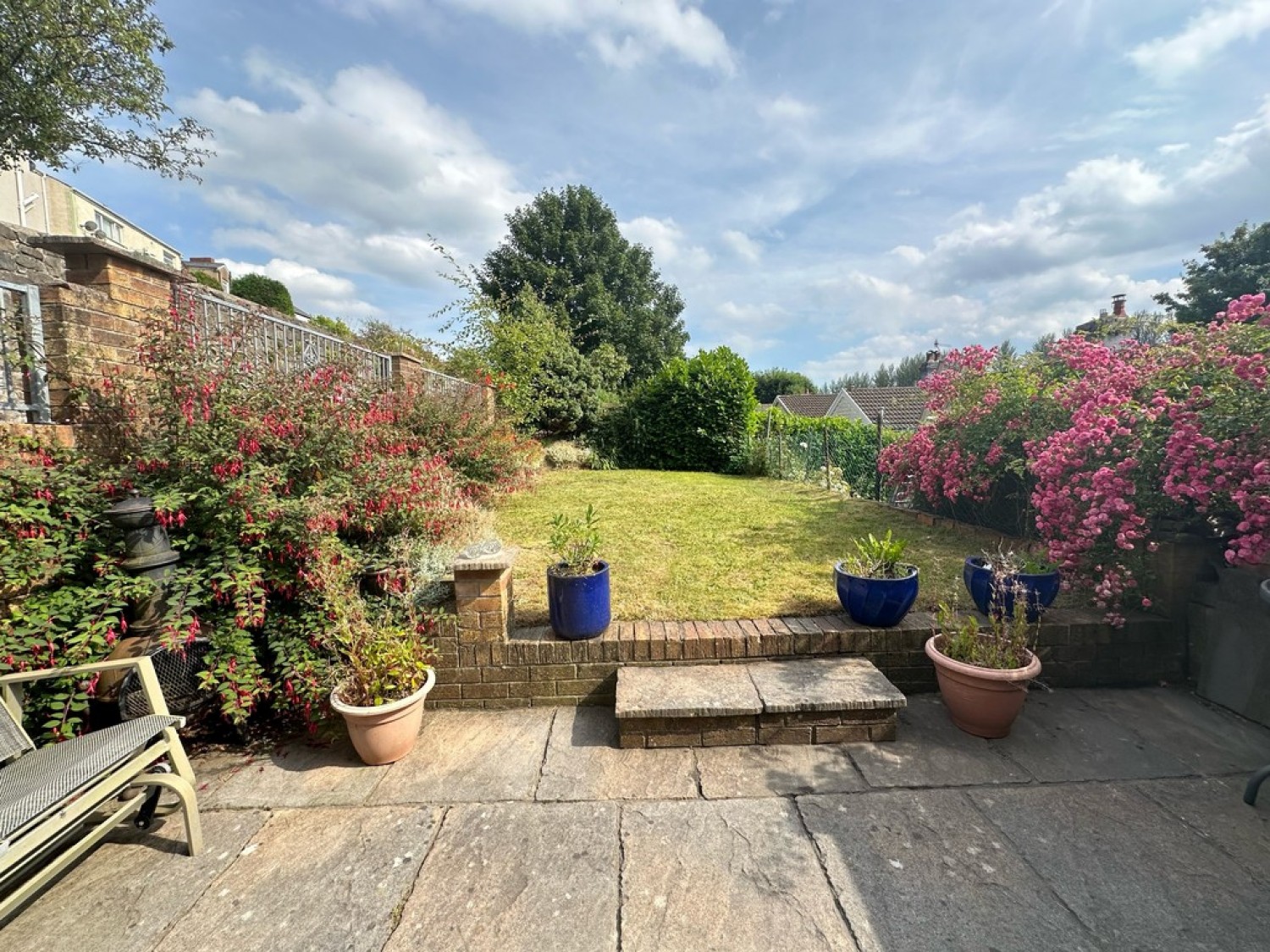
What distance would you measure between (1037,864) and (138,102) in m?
17.6

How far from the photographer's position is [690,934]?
59.4 inches

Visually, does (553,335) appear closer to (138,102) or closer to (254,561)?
(138,102)

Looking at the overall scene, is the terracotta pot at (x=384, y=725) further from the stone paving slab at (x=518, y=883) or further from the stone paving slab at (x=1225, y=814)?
the stone paving slab at (x=1225, y=814)

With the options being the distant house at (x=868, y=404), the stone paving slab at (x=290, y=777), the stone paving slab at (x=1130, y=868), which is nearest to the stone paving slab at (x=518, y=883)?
the stone paving slab at (x=290, y=777)

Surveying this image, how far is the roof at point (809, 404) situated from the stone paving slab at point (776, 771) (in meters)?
34.4

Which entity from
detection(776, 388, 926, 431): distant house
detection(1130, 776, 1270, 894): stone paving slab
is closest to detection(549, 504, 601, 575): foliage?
detection(1130, 776, 1270, 894): stone paving slab

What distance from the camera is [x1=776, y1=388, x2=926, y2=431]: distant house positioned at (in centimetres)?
2008

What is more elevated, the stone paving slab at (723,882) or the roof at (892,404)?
the roof at (892,404)

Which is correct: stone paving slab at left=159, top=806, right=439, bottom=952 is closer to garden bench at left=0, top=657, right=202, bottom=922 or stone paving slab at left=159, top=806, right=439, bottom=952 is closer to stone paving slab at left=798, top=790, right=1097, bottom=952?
garden bench at left=0, top=657, right=202, bottom=922

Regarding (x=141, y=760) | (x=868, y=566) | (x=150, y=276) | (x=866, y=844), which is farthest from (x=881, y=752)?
(x=150, y=276)

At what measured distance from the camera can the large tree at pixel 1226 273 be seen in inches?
650

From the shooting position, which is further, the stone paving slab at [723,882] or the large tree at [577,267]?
the large tree at [577,267]

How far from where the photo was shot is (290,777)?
7.52 ft

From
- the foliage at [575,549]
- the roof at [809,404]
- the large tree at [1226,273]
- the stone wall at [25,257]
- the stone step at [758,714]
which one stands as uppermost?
the large tree at [1226,273]
